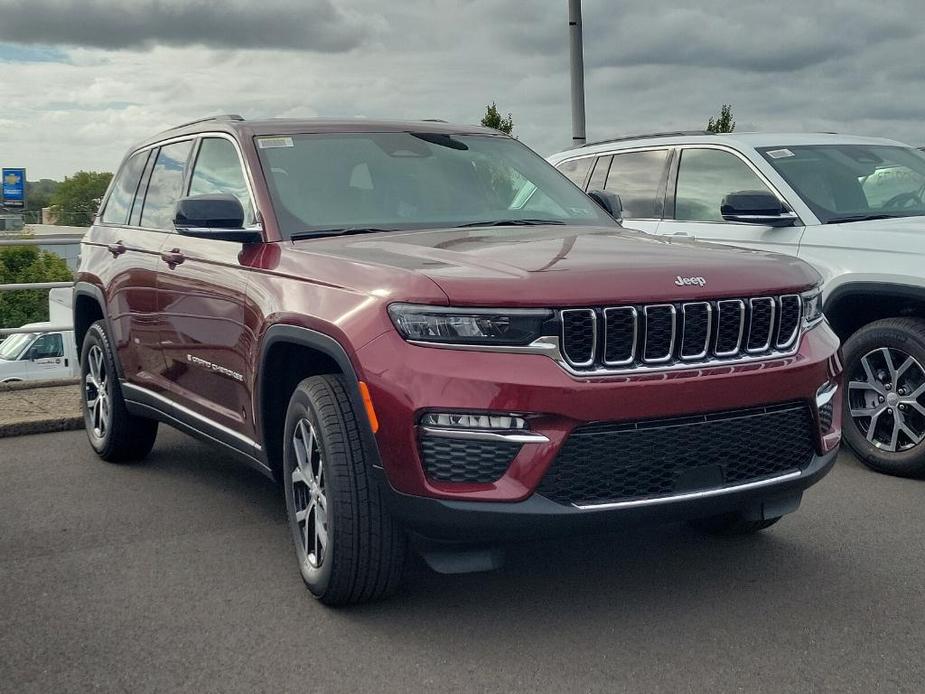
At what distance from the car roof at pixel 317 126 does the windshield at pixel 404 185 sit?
0.06m

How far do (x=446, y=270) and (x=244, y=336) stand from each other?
3.95 feet

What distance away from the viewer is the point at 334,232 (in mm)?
4777

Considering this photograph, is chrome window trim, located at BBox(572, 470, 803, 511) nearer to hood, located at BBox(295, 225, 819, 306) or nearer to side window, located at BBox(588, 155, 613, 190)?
hood, located at BBox(295, 225, 819, 306)

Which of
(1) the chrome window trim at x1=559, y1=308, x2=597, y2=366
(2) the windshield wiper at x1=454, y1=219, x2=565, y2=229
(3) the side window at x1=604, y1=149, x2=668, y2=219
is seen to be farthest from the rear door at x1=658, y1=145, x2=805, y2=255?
(1) the chrome window trim at x1=559, y1=308, x2=597, y2=366

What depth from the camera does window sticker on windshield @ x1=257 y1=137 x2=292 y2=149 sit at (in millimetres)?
5168

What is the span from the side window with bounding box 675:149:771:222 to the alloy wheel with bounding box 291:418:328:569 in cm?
387

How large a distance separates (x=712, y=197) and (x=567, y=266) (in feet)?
12.8

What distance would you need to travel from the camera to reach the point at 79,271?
23.2 feet

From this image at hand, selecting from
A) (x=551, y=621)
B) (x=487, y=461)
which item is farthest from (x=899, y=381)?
(x=487, y=461)

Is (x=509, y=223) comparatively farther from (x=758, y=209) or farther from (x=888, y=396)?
(x=888, y=396)

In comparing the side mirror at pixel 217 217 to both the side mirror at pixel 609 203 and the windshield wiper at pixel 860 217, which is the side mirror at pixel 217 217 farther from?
the windshield wiper at pixel 860 217

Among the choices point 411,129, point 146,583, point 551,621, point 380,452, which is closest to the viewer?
point 380,452

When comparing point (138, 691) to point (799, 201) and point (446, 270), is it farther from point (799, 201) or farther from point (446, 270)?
point (799, 201)

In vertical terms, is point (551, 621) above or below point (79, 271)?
below
